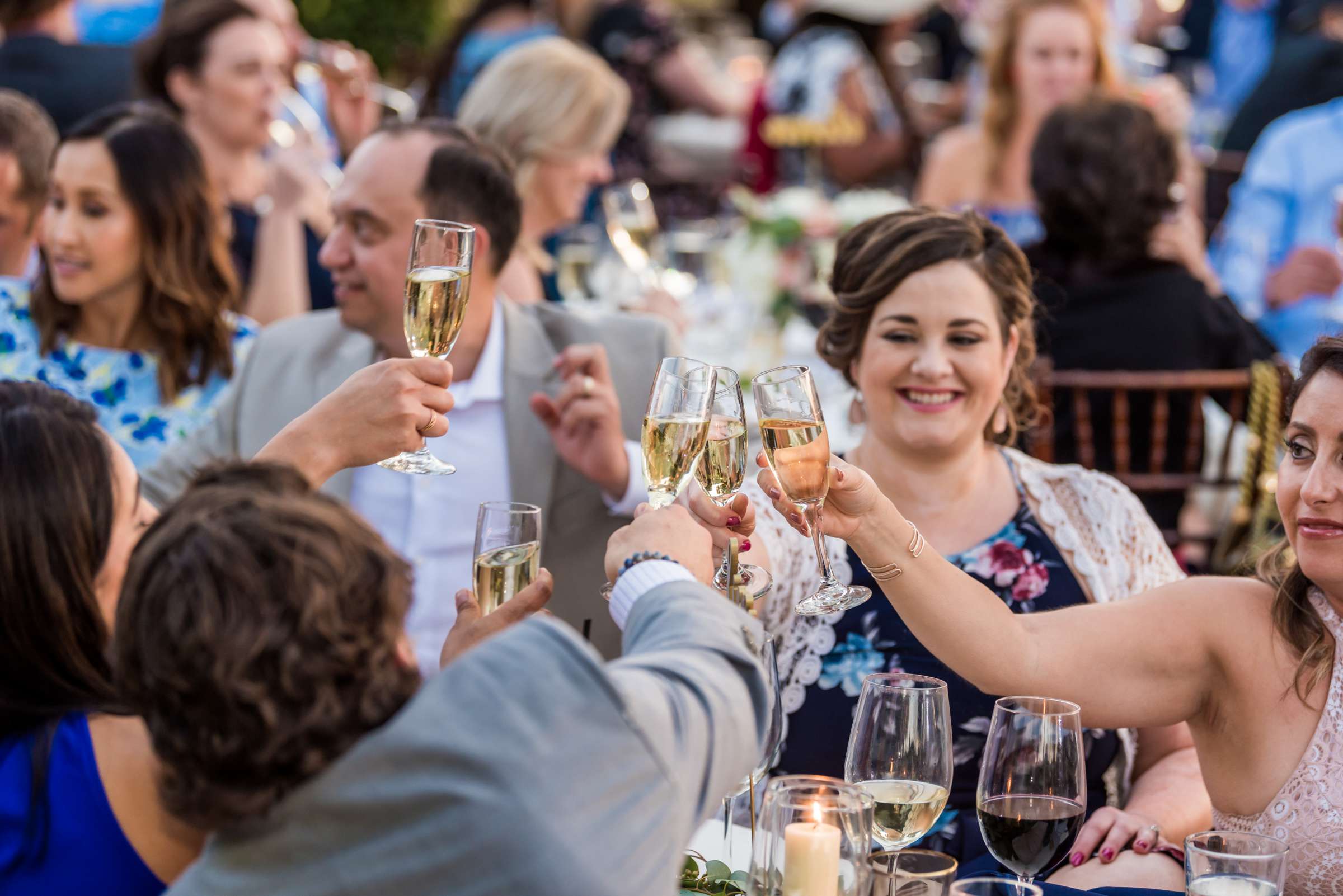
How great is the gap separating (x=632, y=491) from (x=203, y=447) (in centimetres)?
91

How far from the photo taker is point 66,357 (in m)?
3.37

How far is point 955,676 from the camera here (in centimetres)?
235

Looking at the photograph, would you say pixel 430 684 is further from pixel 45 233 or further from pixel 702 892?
pixel 45 233

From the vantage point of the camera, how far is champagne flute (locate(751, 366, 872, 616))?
1672mm

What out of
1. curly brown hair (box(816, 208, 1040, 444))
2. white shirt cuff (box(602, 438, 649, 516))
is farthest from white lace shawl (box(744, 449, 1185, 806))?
white shirt cuff (box(602, 438, 649, 516))

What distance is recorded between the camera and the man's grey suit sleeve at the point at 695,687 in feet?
3.90

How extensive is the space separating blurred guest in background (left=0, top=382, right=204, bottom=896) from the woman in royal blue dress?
1150 millimetres

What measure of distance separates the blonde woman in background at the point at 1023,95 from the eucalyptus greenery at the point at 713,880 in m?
3.83

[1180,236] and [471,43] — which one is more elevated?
[471,43]

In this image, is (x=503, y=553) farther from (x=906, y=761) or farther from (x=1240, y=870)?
(x=1240, y=870)

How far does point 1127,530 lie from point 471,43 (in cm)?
445

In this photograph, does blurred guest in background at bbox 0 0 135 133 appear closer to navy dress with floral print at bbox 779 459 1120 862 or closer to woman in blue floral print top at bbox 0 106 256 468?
woman in blue floral print top at bbox 0 106 256 468

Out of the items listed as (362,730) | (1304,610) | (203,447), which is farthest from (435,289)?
(203,447)

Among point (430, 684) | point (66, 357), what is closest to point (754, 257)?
point (66, 357)
